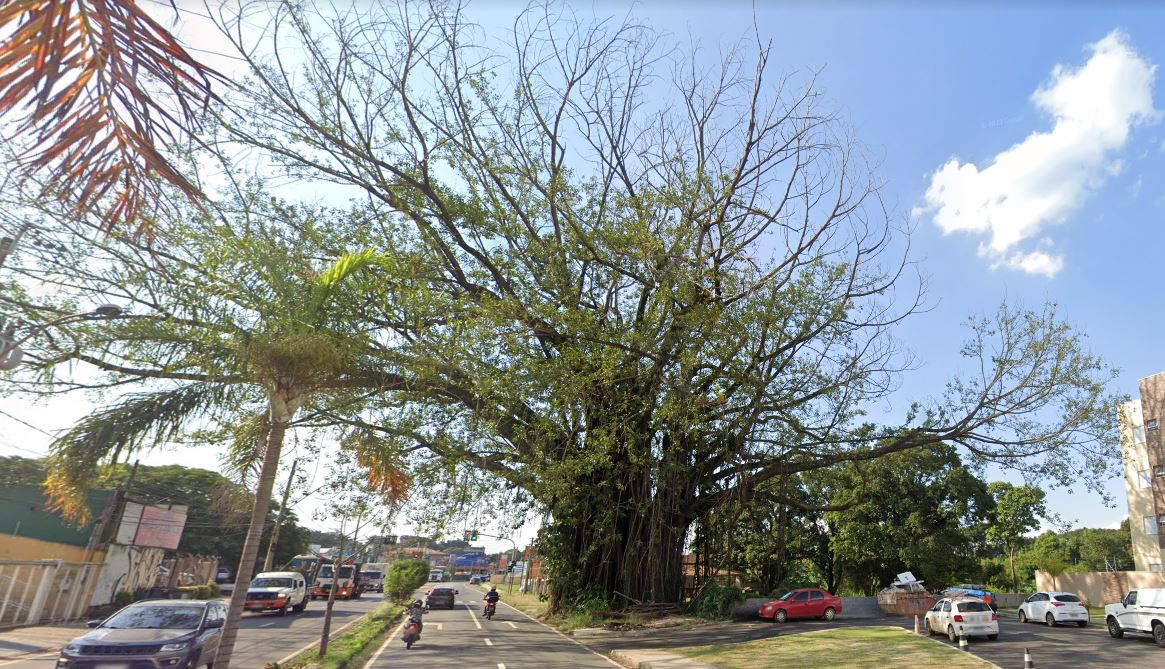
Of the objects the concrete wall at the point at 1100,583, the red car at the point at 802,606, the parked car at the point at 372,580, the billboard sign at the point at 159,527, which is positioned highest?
the billboard sign at the point at 159,527

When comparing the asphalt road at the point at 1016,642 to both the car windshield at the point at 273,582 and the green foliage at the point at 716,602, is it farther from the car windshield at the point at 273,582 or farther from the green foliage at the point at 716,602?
the car windshield at the point at 273,582

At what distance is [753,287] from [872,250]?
4.79 metres

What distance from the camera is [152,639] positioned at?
10430 millimetres

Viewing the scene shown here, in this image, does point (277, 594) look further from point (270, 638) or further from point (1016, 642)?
point (1016, 642)

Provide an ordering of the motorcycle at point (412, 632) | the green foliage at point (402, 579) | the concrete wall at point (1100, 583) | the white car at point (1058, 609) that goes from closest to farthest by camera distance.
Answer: the motorcycle at point (412, 632), the white car at point (1058, 609), the green foliage at point (402, 579), the concrete wall at point (1100, 583)

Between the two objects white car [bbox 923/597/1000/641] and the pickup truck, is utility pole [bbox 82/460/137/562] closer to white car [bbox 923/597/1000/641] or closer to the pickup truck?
white car [bbox 923/597/1000/641]

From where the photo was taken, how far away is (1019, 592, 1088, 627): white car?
74.0ft

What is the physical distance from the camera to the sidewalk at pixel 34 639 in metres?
14.4

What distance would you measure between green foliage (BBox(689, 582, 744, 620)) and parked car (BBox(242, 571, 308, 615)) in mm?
17559

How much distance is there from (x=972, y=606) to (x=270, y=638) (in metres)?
20.9

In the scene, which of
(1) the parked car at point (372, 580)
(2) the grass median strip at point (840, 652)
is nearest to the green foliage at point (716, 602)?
(2) the grass median strip at point (840, 652)

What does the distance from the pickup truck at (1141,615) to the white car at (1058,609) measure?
3.18m

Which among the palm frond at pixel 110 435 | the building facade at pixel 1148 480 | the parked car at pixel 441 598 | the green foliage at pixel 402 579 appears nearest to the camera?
the palm frond at pixel 110 435

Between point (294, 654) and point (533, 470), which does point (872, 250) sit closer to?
point (533, 470)
